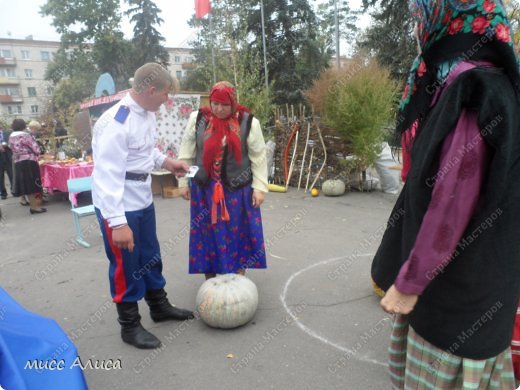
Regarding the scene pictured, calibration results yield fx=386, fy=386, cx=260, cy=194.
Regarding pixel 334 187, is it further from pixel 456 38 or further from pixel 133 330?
pixel 456 38

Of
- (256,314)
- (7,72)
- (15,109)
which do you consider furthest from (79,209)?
(7,72)

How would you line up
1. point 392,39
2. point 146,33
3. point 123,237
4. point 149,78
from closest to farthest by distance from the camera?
1. point 123,237
2. point 149,78
3. point 392,39
4. point 146,33

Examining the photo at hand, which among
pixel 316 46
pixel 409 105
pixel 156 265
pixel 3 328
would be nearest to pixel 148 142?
pixel 156 265

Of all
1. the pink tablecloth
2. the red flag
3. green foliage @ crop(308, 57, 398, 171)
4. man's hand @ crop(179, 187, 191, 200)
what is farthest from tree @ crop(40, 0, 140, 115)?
man's hand @ crop(179, 187, 191, 200)

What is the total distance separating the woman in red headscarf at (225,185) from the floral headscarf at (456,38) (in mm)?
2119

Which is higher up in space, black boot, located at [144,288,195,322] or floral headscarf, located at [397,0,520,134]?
floral headscarf, located at [397,0,520,134]

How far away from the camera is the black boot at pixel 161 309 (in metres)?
3.32

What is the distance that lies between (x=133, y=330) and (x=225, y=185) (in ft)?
4.64

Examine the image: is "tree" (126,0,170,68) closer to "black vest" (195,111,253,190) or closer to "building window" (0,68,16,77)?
"black vest" (195,111,253,190)

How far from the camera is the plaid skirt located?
4.40 feet

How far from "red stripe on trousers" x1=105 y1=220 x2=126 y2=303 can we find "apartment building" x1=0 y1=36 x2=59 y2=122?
62.2 m

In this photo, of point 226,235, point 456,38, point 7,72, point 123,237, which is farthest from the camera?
point 7,72

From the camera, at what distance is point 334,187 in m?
8.23

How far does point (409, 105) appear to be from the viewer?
4.75ft
